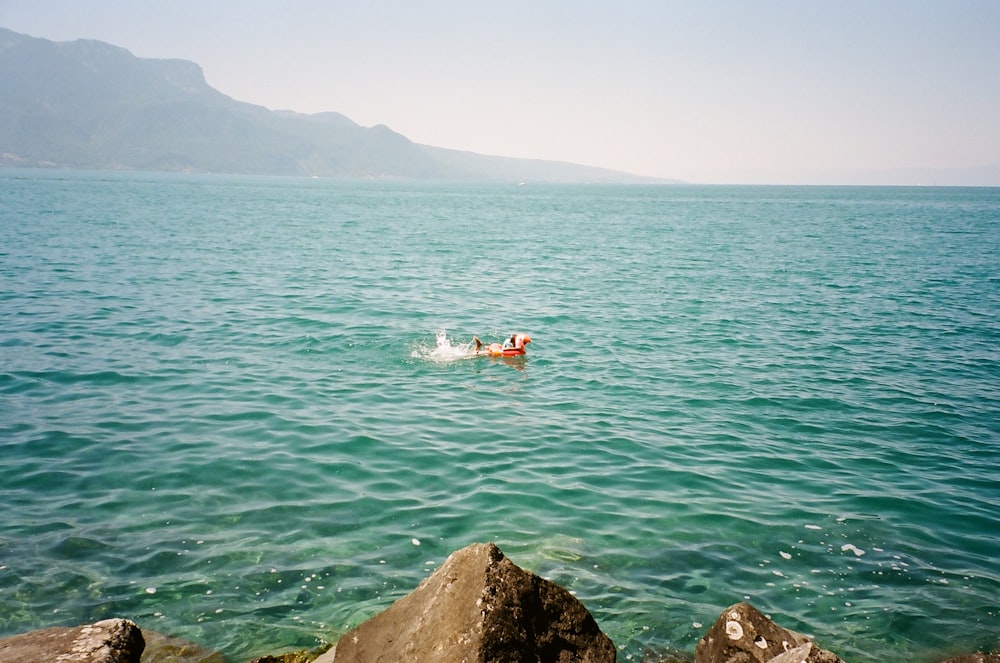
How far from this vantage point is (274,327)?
27156mm

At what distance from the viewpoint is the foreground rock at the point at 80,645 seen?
20.9ft

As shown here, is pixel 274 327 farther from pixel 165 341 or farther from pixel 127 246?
pixel 127 246

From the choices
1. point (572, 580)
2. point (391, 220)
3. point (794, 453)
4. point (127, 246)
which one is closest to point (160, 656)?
point (572, 580)

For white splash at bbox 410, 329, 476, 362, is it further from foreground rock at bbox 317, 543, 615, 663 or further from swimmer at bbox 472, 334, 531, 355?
foreground rock at bbox 317, 543, 615, 663

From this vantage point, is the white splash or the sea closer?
the sea

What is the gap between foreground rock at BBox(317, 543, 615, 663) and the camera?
5.96m

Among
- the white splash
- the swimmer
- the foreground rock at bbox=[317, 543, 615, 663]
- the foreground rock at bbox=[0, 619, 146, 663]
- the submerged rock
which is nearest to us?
the foreground rock at bbox=[317, 543, 615, 663]

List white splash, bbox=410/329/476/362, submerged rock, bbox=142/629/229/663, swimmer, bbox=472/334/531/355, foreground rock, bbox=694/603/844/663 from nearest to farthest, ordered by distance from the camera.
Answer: foreground rock, bbox=694/603/844/663 → submerged rock, bbox=142/629/229/663 → swimmer, bbox=472/334/531/355 → white splash, bbox=410/329/476/362

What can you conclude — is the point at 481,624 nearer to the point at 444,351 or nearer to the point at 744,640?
the point at 744,640

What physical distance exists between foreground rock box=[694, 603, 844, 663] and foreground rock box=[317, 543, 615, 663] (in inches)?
60.2

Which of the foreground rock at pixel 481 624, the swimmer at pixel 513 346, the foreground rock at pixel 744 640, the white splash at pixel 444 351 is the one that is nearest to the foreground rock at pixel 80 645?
the foreground rock at pixel 481 624

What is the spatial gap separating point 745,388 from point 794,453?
5118mm

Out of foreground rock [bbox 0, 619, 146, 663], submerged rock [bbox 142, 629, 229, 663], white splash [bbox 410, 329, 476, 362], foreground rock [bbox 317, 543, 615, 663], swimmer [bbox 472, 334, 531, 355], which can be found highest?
foreground rock [bbox 317, 543, 615, 663]

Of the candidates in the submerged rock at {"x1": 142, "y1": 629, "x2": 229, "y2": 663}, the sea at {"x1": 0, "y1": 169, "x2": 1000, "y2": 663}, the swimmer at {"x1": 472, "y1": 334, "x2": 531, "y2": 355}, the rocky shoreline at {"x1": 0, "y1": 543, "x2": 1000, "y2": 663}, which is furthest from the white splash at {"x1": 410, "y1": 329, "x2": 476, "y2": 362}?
the rocky shoreline at {"x1": 0, "y1": 543, "x2": 1000, "y2": 663}
